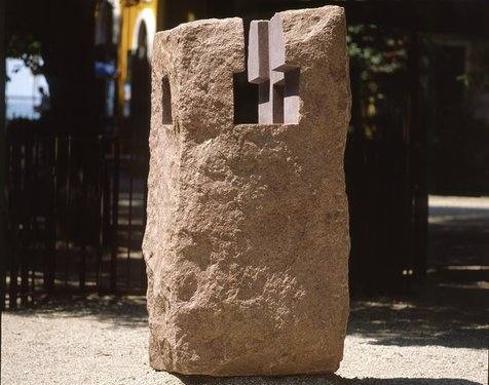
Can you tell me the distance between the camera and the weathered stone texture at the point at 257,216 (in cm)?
629

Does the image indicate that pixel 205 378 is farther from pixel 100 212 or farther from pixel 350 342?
pixel 100 212

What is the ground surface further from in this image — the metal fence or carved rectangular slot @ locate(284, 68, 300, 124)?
carved rectangular slot @ locate(284, 68, 300, 124)

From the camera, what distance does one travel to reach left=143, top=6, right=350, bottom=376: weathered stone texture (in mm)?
6293

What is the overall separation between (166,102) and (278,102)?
74 cm

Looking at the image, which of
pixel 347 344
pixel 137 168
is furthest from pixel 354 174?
pixel 137 168

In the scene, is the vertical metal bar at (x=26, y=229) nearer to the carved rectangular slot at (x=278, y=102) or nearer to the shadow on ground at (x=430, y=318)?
the shadow on ground at (x=430, y=318)

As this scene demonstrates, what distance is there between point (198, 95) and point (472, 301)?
6.20 m

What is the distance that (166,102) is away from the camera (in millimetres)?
6949

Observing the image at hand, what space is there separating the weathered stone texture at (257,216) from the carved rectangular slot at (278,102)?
14.0 inches

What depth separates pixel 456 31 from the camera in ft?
42.5

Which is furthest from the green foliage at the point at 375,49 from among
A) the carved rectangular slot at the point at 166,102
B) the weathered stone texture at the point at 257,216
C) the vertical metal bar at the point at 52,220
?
the weathered stone texture at the point at 257,216

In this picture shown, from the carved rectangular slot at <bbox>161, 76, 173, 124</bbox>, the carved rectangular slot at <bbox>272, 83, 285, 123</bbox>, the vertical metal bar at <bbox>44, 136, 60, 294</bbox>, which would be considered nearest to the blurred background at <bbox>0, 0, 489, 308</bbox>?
the vertical metal bar at <bbox>44, 136, 60, 294</bbox>

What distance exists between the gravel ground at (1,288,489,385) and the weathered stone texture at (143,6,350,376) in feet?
1.01

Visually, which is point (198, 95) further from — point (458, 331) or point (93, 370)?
point (458, 331)
